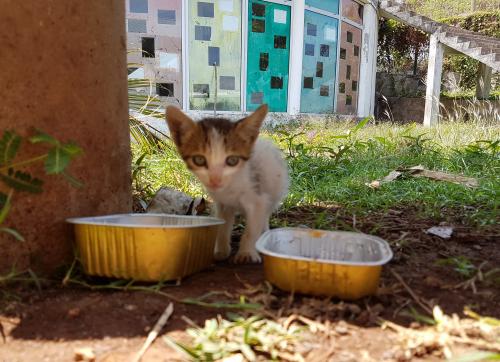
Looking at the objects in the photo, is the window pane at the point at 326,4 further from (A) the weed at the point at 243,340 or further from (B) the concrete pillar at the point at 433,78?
(A) the weed at the point at 243,340

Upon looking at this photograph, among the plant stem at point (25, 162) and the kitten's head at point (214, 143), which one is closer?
the plant stem at point (25, 162)

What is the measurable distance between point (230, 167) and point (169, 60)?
7.44m

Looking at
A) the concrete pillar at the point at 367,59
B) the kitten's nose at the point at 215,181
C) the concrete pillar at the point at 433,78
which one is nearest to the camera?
the kitten's nose at the point at 215,181

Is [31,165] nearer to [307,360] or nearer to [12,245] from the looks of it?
[12,245]

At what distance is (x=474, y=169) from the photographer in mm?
4473

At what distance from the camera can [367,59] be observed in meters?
14.0

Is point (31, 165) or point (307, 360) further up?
point (31, 165)

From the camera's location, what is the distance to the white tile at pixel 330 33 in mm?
11812

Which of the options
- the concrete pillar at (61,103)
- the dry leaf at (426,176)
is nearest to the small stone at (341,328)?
the concrete pillar at (61,103)

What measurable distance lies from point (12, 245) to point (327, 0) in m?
11.4

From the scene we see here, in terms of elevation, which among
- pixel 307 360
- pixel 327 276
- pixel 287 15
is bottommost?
pixel 307 360

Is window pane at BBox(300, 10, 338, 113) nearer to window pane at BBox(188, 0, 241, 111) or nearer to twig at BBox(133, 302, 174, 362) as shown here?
window pane at BBox(188, 0, 241, 111)

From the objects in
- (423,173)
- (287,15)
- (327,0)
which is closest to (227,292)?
(423,173)

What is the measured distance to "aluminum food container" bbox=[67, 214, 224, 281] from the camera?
72.9 inches
